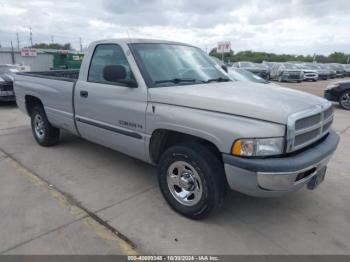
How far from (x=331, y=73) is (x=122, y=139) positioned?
31593 millimetres

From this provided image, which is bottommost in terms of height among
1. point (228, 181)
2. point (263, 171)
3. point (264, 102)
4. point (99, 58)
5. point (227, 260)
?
point (227, 260)

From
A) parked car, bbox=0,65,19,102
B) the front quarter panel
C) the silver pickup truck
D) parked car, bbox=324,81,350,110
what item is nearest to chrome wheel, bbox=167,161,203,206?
the silver pickup truck

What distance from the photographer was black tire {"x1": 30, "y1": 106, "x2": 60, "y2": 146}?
17.6 feet

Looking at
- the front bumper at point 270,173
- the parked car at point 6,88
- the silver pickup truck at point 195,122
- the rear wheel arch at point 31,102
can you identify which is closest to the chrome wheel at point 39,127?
the rear wheel arch at point 31,102

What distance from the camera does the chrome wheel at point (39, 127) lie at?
550 cm

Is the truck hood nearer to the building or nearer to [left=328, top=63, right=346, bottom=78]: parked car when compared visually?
the building

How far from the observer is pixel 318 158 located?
111 inches

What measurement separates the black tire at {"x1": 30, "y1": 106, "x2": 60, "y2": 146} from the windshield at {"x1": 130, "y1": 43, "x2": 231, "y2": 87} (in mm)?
2641

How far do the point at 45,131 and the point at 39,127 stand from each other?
1.06 ft

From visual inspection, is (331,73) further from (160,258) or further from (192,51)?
(160,258)

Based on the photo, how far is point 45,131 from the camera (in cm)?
540

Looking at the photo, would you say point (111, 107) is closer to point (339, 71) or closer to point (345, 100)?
point (345, 100)

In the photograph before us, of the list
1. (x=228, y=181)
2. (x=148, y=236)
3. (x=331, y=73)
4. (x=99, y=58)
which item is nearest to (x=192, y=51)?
(x=99, y=58)

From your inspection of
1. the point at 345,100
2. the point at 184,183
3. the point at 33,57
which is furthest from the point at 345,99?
the point at 33,57
